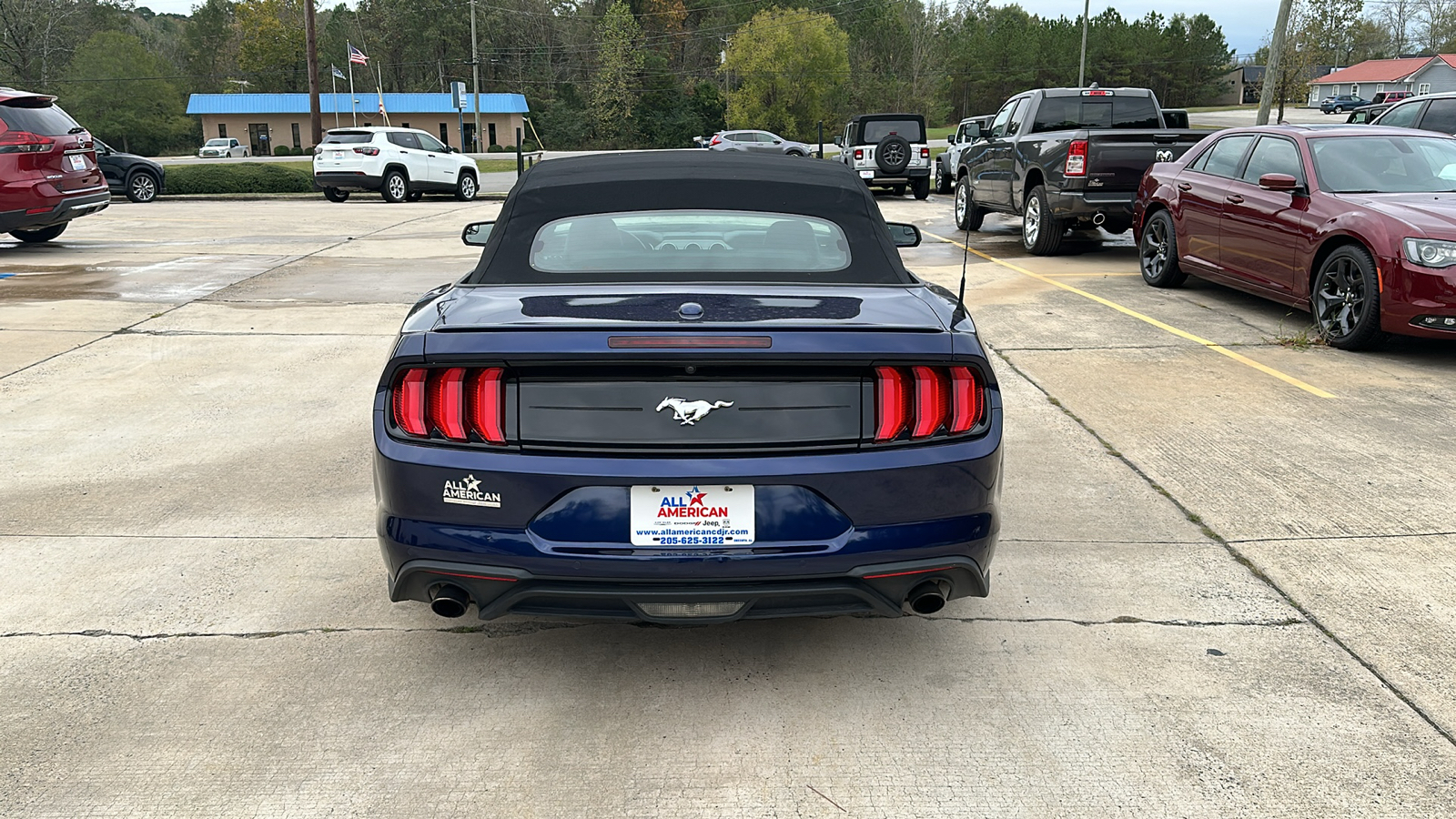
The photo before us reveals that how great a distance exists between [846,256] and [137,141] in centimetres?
10060

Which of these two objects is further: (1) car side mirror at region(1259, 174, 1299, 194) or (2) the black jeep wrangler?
(2) the black jeep wrangler

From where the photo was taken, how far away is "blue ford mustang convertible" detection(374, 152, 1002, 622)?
297 centimetres

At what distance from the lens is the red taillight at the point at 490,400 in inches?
119

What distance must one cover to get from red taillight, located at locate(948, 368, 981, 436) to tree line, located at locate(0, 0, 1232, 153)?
270 ft

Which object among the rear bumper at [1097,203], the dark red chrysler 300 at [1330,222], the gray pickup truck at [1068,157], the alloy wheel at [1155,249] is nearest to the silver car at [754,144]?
the gray pickup truck at [1068,157]

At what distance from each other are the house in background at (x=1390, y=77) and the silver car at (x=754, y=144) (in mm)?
68347

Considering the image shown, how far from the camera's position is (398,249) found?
49.6 ft

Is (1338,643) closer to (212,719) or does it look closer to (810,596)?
(810,596)

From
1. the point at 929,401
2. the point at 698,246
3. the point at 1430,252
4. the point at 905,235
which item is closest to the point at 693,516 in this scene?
the point at 929,401

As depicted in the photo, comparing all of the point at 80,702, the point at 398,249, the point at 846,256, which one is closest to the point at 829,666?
the point at 846,256

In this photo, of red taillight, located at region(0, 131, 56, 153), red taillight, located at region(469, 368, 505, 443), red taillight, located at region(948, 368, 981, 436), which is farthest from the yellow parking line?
red taillight, located at region(0, 131, 56, 153)

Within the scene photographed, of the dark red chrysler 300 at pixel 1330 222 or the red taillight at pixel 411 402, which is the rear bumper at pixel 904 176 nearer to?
the dark red chrysler 300 at pixel 1330 222

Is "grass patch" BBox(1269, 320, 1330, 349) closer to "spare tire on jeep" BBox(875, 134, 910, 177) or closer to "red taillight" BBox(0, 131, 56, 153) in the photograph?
"red taillight" BBox(0, 131, 56, 153)

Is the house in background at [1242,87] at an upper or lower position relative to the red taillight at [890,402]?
upper
